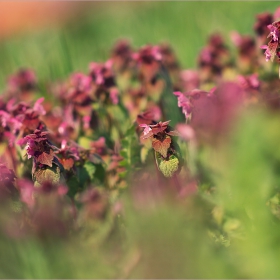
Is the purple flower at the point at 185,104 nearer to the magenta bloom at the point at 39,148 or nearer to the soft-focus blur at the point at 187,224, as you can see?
the soft-focus blur at the point at 187,224

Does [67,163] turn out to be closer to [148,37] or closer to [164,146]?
[164,146]

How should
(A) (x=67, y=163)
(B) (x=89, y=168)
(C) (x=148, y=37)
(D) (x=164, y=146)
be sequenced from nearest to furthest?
(D) (x=164, y=146) → (A) (x=67, y=163) → (B) (x=89, y=168) → (C) (x=148, y=37)

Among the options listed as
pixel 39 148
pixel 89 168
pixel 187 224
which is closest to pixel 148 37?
pixel 89 168

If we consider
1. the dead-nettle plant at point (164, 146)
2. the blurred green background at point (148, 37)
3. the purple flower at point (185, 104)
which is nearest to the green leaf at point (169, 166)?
the dead-nettle plant at point (164, 146)

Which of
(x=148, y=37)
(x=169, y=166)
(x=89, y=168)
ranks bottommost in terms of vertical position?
(x=148, y=37)

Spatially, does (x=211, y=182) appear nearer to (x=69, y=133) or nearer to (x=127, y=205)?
(x=127, y=205)

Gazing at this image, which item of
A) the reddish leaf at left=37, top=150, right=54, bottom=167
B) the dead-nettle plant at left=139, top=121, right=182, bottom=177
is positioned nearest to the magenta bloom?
the reddish leaf at left=37, top=150, right=54, bottom=167

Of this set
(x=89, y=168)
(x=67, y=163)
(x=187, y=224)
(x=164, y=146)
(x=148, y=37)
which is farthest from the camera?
(x=148, y=37)

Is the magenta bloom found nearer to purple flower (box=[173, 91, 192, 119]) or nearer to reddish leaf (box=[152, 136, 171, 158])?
reddish leaf (box=[152, 136, 171, 158])
